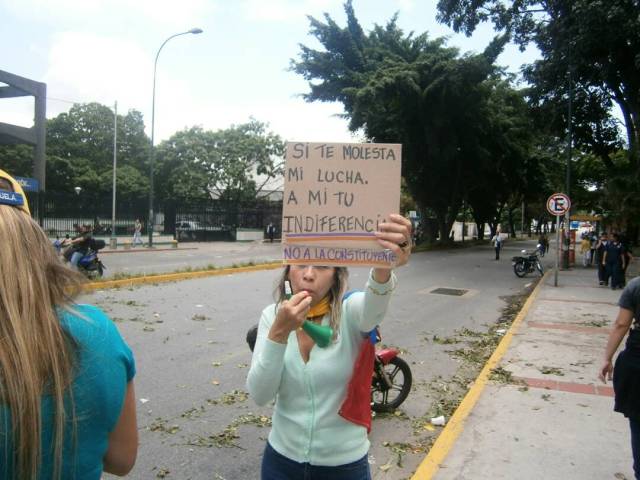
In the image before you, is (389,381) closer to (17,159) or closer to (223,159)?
(223,159)

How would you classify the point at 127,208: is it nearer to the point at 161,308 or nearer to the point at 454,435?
the point at 161,308

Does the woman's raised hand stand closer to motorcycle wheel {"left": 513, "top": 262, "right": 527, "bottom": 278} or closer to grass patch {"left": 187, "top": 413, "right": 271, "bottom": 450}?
grass patch {"left": 187, "top": 413, "right": 271, "bottom": 450}

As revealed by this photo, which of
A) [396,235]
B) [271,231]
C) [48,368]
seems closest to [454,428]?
[396,235]

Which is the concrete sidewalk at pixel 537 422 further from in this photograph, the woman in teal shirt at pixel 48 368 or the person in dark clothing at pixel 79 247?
the person in dark clothing at pixel 79 247

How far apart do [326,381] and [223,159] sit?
→ 42563 millimetres

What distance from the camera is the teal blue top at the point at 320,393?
2127 mm

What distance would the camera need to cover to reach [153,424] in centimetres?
470

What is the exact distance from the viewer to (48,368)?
3.93 ft

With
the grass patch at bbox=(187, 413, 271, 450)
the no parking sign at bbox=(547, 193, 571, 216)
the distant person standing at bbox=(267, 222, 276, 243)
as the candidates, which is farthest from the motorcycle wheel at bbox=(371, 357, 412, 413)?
the distant person standing at bbox=(267, 222, 276, 243)

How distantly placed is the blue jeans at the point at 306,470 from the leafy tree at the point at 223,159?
41.6 m

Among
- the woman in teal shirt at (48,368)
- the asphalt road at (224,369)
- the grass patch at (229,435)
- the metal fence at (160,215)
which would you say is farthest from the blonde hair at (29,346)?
the metal fence at (160,215)

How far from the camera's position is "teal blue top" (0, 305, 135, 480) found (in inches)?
48.9

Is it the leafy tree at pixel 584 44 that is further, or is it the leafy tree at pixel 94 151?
the leafy tree at pixel 94 151

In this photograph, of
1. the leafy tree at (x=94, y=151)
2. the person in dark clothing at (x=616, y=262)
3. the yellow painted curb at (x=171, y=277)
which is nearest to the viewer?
the yellow painted curb at (x=171, y=277)
